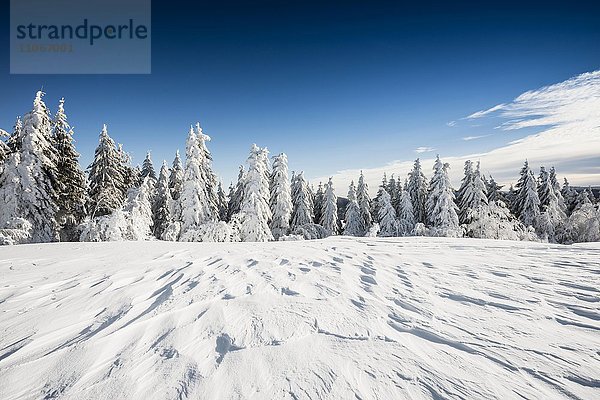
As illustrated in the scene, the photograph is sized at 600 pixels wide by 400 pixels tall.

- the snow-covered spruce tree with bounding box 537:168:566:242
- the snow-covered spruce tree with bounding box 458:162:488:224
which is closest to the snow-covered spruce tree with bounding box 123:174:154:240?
the snow-covered spruce tree with bounding box 458:162:488:224

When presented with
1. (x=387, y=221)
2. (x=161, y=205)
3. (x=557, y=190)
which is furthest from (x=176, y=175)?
(x=557, y=190)

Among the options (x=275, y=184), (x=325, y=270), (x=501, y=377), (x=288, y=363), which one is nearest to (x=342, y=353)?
(x=288, y=363)

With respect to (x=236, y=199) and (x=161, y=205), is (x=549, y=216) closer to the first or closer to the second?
(x=236, y=199)

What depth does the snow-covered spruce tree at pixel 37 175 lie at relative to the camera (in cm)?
1481

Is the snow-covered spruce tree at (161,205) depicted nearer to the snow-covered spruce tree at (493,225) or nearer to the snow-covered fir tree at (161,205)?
the snow-covered fir tree at (161,205)

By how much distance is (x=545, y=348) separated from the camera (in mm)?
2193

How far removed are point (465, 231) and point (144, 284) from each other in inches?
928

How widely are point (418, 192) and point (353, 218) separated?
938cm

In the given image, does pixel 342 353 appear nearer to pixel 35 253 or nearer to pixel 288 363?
pixel 288 363

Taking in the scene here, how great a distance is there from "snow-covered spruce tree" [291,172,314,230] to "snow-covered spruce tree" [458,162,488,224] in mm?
16523

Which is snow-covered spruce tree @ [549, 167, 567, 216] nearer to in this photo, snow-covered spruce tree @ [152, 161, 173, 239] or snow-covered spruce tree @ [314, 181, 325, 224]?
snow-covered spruce tree @ [314, 181, 325, 224]

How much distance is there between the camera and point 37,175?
50.0ft

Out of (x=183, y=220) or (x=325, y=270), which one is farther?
(x=183, y=220)

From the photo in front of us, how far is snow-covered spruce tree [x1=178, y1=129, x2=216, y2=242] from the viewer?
64.0ft
